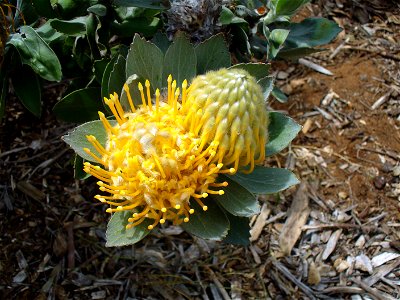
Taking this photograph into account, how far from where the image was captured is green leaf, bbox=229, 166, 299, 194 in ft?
6.37

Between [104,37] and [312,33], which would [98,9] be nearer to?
[104,37]

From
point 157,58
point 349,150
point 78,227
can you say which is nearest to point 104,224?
point 78,227

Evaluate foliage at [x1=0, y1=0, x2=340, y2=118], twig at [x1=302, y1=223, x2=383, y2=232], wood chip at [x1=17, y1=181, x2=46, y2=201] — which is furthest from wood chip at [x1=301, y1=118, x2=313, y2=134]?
wood chip at [x1=17, y1=181, x2=46, y2=201]

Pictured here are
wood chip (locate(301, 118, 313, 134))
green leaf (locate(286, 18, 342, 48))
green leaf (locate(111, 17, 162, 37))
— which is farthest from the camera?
wood chip (locate(301, 118, 313, 134))

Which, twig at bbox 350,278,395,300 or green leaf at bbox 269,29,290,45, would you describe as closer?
green leaf at bbox 269,29,290,45

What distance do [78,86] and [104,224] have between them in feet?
2.45

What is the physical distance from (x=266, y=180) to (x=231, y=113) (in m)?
0.35

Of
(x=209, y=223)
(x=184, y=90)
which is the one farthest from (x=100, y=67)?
(x=209, y=223)

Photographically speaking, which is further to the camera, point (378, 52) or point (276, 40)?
point (378, 52)

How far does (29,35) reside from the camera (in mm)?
2213

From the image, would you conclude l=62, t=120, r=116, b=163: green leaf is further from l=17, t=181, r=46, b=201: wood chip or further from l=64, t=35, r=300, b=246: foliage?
l=17, t=181, r=46, b=201: wood chip

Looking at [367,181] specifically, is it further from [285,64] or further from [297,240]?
[285,64]

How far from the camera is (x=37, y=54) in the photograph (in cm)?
220

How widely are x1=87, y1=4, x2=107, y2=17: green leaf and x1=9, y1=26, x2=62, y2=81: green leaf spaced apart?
0.22 metres
